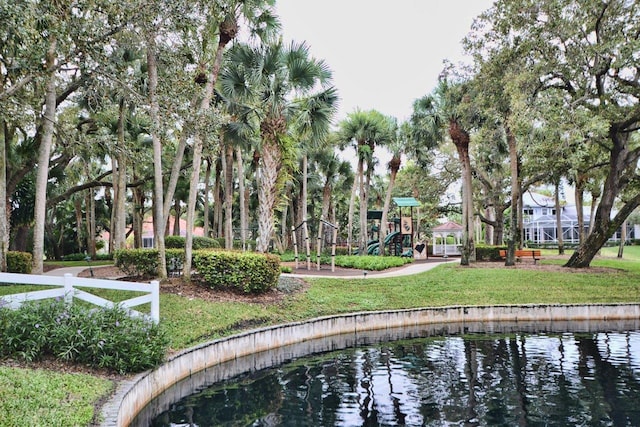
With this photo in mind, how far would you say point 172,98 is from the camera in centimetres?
1052

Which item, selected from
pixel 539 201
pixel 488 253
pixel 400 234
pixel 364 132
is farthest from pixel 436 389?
pixel 539 201

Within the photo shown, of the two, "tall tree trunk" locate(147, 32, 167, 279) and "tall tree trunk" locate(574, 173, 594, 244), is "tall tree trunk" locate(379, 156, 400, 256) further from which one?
"tall tree trunk" locate(147, 32, 167, 279)

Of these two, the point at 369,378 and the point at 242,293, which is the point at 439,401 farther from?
the point at 242,293

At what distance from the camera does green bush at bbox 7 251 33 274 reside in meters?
13.3

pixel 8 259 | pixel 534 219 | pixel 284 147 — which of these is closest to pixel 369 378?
pixel 284 147

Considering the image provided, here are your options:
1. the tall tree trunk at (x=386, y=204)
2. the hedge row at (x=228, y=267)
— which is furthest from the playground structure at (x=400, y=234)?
the hedge row at (x=228, y=267)

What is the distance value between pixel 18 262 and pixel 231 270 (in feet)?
20.9

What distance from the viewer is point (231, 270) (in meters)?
12.5

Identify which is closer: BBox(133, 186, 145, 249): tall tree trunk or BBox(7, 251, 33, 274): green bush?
BBox(7, 251, 33, 274): green bush

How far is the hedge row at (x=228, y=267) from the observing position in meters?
12.5

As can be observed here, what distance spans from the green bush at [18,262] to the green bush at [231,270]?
17.4 ft

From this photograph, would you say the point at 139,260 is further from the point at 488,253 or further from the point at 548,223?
the point at 548,223

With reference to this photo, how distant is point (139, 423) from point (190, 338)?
10.1 ft

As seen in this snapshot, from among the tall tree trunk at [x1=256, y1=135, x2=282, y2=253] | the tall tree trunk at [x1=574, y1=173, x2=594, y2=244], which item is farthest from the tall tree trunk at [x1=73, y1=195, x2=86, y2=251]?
the tall tree trunk at [x1=574, y1=173, x2=594, y2=244]
